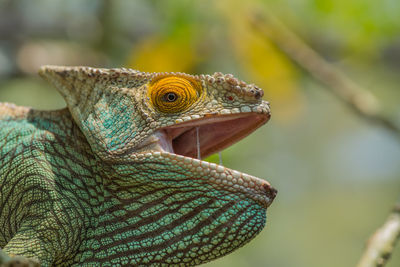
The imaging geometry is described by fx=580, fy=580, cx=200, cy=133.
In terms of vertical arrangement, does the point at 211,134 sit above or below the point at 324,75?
below

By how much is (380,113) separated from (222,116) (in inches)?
106

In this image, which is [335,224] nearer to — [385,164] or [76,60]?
[385,164]

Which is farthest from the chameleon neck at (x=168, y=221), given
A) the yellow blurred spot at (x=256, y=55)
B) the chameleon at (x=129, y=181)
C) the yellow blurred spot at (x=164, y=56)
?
the yellow blurred spot at (x=256, y=55)

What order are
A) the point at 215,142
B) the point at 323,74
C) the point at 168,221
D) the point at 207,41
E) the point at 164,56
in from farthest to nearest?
the point at 207,41
the point at 164,56
the point at 323,74
the point at 215,142
the point at 168,221

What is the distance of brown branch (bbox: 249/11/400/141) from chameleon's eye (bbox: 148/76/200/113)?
8.84 feet

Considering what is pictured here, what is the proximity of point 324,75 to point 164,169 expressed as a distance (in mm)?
3073

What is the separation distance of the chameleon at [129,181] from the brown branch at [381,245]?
742 mm

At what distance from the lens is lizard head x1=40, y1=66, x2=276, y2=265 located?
262 centimetres

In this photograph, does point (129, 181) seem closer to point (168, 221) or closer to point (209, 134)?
point (168, 221)

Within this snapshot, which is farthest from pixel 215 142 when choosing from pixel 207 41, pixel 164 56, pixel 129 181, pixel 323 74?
pixel 207 41

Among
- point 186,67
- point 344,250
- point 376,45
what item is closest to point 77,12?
point 186,67

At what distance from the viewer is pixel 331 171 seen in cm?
1585

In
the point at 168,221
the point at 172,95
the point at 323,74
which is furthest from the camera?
the point at 323,74

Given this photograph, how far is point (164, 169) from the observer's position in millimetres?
2631
